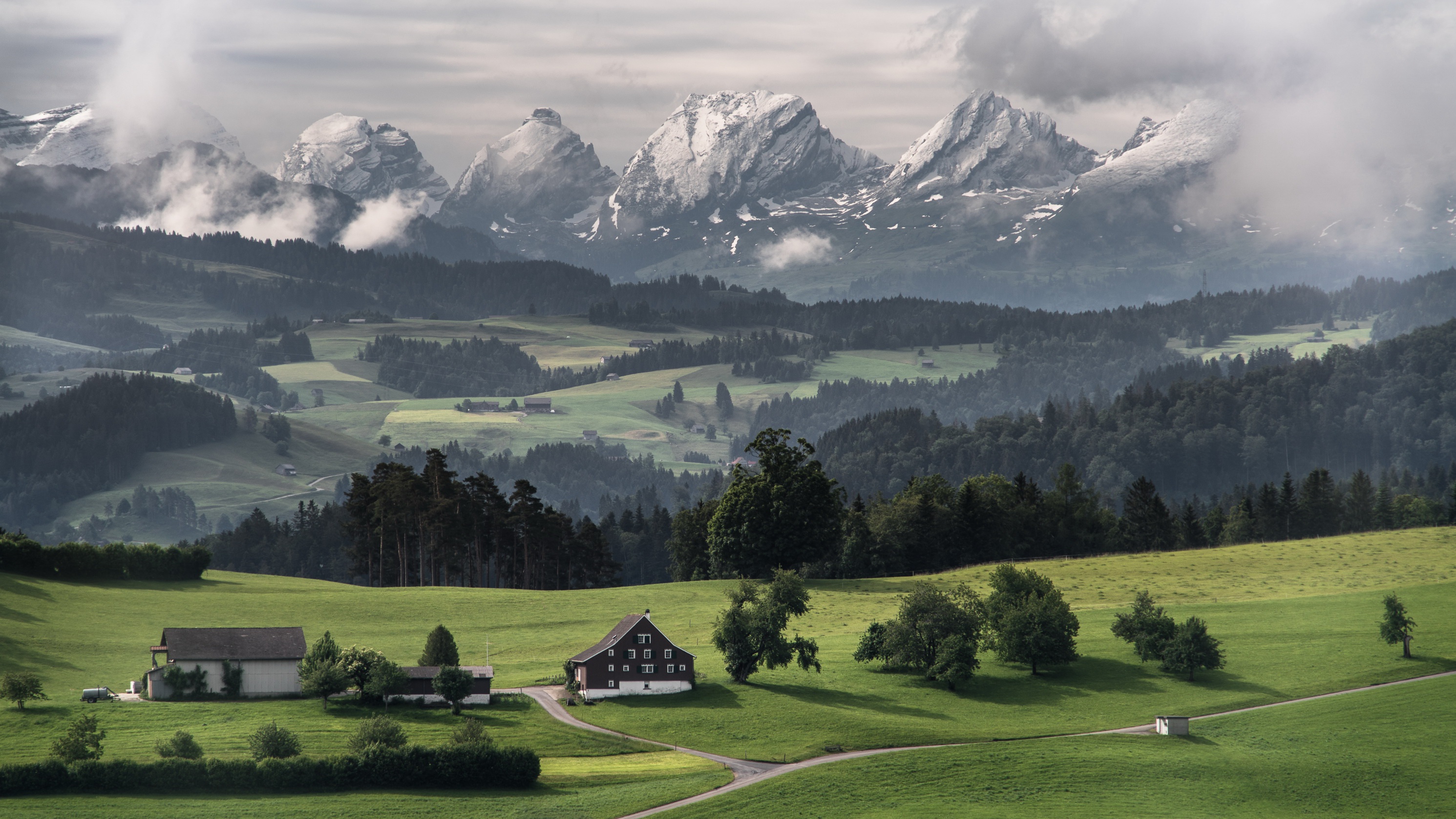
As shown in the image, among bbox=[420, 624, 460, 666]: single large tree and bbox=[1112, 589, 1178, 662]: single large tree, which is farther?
bbox=[1112, 589, 1178, 662]: single large tree

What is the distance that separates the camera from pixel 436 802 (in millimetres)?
68875

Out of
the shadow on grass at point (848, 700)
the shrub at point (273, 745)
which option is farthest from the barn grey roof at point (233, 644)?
the shadow on grass at point (848, 700)

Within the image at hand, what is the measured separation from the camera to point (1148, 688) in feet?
291

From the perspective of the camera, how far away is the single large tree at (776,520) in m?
129

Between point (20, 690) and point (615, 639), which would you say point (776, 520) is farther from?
point (20, 690)

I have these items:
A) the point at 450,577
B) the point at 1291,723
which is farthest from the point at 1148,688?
the point at 450,577

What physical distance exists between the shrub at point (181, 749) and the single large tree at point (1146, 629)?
200 feet

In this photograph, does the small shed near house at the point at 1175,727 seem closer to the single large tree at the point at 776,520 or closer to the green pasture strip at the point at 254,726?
the green pasture strip at the point at 254,726

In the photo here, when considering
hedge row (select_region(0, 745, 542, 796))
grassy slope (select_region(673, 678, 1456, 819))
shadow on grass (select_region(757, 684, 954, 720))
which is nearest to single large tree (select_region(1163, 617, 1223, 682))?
grassy slope (select_region(673, 678, 1456, 819))

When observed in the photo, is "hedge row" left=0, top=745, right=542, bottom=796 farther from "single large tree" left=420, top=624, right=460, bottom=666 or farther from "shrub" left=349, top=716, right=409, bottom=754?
"single large tree" left=420, top=624, right=460, bottom=666

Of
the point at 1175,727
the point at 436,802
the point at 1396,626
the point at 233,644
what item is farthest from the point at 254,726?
the point at 1396,626

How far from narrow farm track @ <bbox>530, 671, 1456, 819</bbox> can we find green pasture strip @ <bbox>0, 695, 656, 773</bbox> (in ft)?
4.51

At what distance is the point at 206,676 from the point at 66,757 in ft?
50.9

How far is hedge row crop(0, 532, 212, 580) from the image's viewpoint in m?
115
